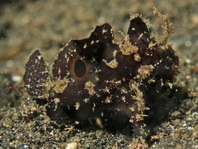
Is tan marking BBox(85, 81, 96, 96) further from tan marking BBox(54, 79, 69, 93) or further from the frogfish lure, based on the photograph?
tan marking BBox(54, 79, 69, 93)

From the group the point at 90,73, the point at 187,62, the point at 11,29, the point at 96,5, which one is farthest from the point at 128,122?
the point at 11,29

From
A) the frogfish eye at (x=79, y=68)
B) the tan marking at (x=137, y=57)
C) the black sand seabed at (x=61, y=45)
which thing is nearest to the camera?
the tan marking at (x=137, y=57)

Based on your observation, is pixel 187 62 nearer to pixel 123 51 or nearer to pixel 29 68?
pixel 123 51

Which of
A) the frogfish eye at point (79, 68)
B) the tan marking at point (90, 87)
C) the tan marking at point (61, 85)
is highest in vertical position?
the frogfish eye at point (79, 68)

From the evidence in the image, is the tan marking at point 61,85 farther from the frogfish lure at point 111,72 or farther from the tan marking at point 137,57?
the tan marking at point 137,57

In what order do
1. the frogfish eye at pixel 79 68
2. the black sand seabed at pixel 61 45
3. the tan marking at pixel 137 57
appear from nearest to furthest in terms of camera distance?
the tan marking at pixel 137 57, the frogfish eye at pixel 79 68, the black sand seabed at pixel 61 45

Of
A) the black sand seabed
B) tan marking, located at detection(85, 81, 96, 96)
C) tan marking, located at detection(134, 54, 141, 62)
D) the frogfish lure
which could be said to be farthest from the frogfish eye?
tan marking, located at detection(134, 54, 141, 62)

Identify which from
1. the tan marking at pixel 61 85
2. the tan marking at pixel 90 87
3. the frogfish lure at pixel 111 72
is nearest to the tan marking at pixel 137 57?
the frogfish lure at pixel 111 72

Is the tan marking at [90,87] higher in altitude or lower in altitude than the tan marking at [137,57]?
lower
